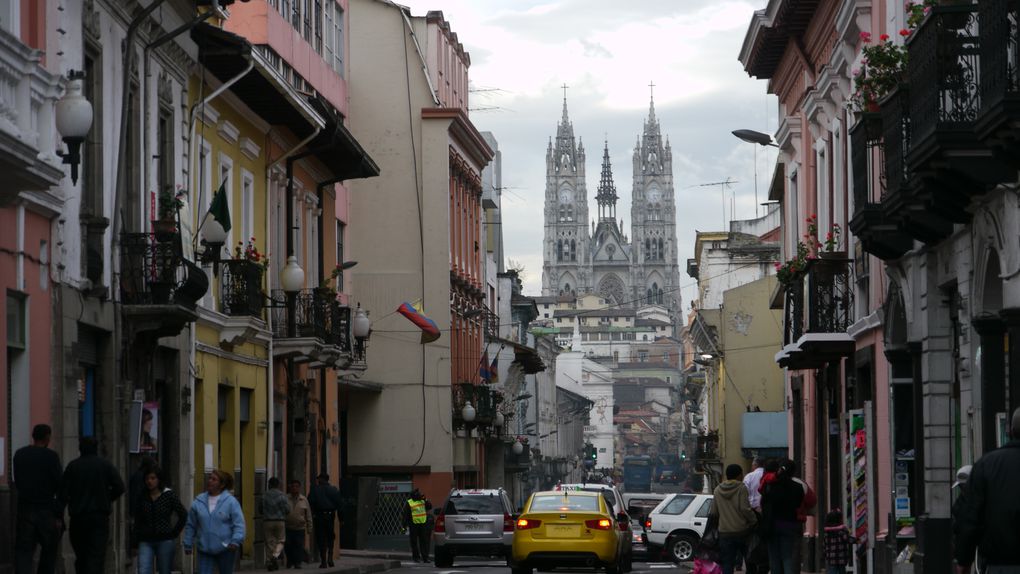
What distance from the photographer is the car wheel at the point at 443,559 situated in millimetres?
35281

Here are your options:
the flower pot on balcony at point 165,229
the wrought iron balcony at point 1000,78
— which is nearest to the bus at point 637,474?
the flower pot on balcony at point 165,229

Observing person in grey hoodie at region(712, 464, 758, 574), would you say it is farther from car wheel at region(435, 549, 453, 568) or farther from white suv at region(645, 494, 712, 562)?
white suv at region(645, 494, 712, 562)

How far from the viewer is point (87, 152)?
20.4 metres

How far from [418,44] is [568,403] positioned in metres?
94.6

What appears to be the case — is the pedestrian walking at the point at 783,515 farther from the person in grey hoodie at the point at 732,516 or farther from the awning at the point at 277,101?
the awning at the point at 277,101

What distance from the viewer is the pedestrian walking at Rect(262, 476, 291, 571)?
28.5 meters

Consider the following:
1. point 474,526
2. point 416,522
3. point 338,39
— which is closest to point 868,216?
point 474,526

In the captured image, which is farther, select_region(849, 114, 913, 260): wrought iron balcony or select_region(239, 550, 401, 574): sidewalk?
select_region(239, 550, 401, 574): sidewalk

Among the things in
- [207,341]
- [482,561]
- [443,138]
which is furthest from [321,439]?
[443,138]

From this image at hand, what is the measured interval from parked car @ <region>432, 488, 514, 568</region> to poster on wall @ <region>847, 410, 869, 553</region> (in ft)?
31.6

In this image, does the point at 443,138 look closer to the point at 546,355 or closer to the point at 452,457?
the point at 452,457

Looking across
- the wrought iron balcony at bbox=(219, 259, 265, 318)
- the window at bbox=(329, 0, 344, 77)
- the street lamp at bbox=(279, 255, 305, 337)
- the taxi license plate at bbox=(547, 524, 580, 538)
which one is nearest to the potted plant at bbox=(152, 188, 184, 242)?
the wrought iron balcony at bbox=(219, 259, 265, 318)

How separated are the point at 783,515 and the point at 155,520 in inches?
300

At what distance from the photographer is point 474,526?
115ft
